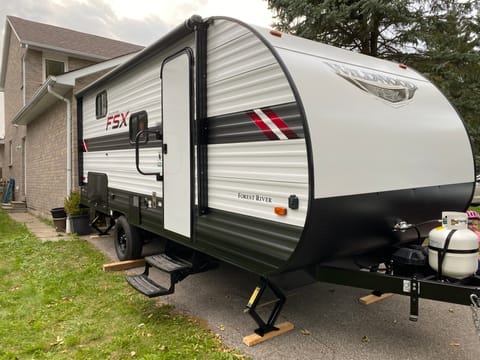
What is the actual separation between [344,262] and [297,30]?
9.30 meters

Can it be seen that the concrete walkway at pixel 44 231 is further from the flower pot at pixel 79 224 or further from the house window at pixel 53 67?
the house window at pixel 53 67

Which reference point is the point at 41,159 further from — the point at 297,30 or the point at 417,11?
the point at 417,11

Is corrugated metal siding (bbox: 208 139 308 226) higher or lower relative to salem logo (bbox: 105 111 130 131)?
lower

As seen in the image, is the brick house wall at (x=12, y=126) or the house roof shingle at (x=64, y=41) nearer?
the house roof shingle at (x=64, y=41)

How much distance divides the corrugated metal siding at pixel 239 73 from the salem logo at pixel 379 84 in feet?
1.91

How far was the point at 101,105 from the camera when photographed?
672 centimetres

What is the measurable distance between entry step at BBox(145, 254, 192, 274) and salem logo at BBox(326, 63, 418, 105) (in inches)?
96.2

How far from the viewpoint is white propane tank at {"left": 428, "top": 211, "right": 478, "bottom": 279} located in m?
2.82

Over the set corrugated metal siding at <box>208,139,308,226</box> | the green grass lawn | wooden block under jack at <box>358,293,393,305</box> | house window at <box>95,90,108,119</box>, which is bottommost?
the green grass lawn

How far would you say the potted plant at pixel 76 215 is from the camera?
8.18 metres

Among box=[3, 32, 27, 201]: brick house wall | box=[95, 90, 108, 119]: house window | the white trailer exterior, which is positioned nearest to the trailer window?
the white trailer exterior

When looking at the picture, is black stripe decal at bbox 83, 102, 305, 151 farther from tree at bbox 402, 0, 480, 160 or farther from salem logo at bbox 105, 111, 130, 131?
tree at bbox 402, 0, 480, 160

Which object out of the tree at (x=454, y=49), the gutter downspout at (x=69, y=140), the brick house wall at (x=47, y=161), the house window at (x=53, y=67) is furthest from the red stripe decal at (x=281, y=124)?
the house window at (x=53, y=67)

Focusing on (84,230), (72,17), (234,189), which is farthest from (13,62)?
(234,189)
